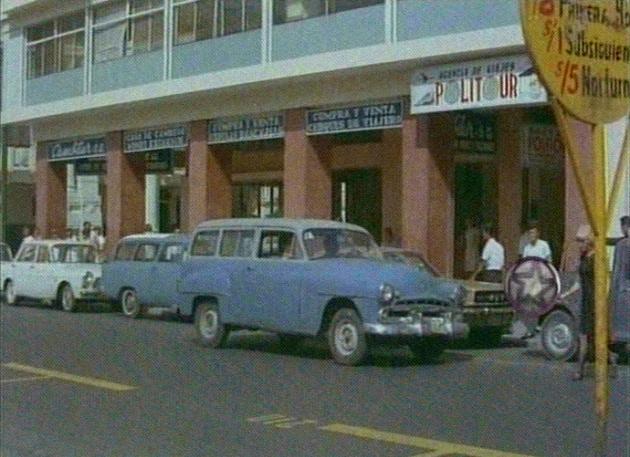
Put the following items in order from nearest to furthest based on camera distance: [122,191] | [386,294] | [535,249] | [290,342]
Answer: [386,294] < [290,342] < [535,249] < [122,191]

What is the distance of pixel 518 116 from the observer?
965 inches

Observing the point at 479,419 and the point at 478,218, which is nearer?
the point at 479,419

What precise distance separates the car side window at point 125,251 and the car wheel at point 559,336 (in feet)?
34.2

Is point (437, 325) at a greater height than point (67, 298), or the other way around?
point (437, 325)

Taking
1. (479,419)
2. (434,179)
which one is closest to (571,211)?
(434,179)

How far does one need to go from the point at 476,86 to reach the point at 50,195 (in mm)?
19605

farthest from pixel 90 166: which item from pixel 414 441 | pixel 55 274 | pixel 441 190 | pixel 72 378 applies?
pixel 414 441

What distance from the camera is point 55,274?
2530 cm

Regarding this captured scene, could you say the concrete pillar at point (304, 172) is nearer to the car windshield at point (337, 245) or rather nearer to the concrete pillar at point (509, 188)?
the concrete pillar at point (509, 188)

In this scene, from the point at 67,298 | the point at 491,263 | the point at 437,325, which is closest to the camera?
the point at 437,325

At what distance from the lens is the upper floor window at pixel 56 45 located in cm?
3397

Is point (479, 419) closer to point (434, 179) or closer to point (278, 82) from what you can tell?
point (434, 179)

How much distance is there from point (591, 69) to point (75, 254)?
71.8ft

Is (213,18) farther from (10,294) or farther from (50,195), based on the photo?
(50,195)
